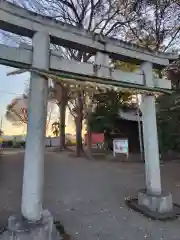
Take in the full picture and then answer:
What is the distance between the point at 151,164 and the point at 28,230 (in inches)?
110

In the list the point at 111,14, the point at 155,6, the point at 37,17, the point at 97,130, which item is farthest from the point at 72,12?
the point at 37,17

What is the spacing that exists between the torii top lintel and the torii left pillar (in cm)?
19

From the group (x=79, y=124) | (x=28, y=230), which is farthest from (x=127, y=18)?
(x=28, y=230)

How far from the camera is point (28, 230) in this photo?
3.07 metres

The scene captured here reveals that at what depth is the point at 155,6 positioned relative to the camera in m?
11.5

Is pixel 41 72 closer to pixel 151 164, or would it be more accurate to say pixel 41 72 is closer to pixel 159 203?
pixel 151 164

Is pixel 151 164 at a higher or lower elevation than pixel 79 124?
lower

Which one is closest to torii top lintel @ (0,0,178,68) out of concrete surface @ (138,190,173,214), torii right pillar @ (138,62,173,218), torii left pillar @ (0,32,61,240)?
torii left pillar @ (0,32,61,240)

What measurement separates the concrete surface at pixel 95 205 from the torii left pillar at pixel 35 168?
654mm

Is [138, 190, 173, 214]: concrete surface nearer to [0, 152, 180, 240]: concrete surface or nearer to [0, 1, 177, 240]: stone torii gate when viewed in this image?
[0, 1, 177, 240]: stone torii gate

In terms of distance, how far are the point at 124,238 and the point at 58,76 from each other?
2.76 m

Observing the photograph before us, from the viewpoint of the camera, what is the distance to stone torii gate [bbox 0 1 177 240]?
3.24 meters

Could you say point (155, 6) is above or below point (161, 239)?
above

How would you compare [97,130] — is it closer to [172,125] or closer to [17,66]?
[172,125]
